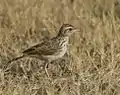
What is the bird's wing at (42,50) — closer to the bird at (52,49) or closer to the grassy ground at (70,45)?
the bird at (52,49)

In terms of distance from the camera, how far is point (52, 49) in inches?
351

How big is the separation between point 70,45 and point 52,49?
60 centimetres

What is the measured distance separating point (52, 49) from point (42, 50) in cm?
16

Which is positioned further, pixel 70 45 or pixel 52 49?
pixel 70 45

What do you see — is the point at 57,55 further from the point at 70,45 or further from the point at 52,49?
the point at 70,45

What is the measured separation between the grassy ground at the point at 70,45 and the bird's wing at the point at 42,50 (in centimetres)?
29

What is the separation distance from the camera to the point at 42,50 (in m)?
8.94

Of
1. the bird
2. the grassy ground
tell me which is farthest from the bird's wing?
the grassy ground

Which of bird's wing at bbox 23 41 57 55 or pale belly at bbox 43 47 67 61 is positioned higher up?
bird's wing at bbox 23 41 57 55

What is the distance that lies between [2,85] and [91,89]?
1252 millimetres

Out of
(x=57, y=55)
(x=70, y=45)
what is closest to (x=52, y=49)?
(x=57, y=55)

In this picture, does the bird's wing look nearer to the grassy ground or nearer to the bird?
the bird

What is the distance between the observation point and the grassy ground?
811cm

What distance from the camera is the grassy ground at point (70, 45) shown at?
8109 mm
